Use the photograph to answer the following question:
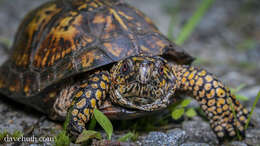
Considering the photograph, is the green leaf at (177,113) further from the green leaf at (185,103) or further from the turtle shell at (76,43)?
the turtle shell at (76,43)

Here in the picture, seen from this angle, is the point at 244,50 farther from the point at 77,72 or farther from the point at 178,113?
the point at 77,72

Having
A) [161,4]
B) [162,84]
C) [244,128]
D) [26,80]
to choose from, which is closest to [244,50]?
[161,4]

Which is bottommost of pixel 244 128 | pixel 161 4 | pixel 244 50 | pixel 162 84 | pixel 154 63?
pixel 244 128

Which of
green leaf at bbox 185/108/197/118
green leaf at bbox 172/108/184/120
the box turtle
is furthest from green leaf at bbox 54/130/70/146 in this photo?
green leaf at bbox 185/108/197/118

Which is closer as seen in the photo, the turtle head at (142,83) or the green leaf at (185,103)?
the turtle head at (142,83)

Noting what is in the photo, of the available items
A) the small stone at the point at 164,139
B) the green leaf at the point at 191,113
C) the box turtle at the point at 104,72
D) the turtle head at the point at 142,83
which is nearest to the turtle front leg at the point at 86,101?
the box turtle at the point at 104,72
